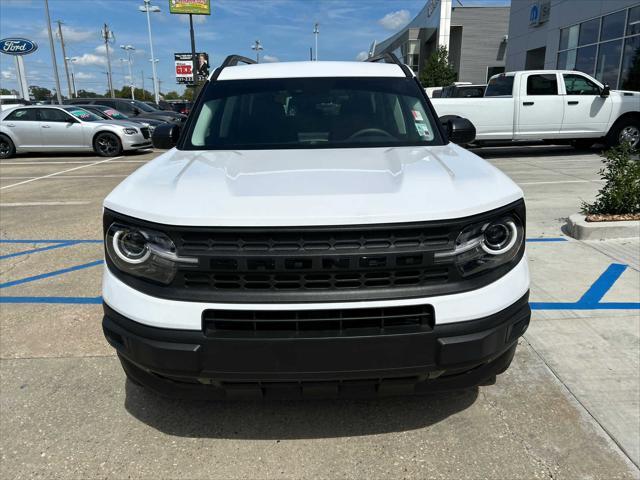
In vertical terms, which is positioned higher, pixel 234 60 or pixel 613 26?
pixel 613 26

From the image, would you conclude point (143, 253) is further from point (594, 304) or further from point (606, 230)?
point (606, 230)

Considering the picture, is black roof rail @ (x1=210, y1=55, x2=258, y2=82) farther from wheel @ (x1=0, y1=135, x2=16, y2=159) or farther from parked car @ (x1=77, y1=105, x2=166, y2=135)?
wheel @ (x1=0, y1=135, x2=16, y2=159)

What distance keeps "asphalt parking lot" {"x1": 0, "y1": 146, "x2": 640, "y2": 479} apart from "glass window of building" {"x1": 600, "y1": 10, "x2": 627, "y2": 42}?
17114mm

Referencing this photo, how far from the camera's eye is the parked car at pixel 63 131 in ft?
48.0

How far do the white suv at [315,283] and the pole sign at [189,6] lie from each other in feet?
111

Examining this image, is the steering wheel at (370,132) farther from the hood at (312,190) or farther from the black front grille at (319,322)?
the black front grille at (319,322)

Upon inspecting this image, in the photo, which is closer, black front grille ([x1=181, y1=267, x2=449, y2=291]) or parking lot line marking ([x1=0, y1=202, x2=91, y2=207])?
black front grille ([x1=181, y1=267, x2=449, y2=291])

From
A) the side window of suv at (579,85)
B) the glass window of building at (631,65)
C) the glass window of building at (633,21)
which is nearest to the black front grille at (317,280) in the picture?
the side window of suv at (579,85)

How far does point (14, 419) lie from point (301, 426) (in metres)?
1.53

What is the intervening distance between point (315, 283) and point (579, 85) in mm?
12753

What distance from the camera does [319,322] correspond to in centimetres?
195

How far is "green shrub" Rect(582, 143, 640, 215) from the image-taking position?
5.59 metres

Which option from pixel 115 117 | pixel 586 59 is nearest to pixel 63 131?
pixel 115 117

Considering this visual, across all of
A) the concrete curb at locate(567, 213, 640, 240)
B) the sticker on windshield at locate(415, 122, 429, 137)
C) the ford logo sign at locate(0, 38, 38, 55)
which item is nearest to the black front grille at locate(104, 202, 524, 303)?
the sticker on windshield at locate(415, 122, 429, 137)
